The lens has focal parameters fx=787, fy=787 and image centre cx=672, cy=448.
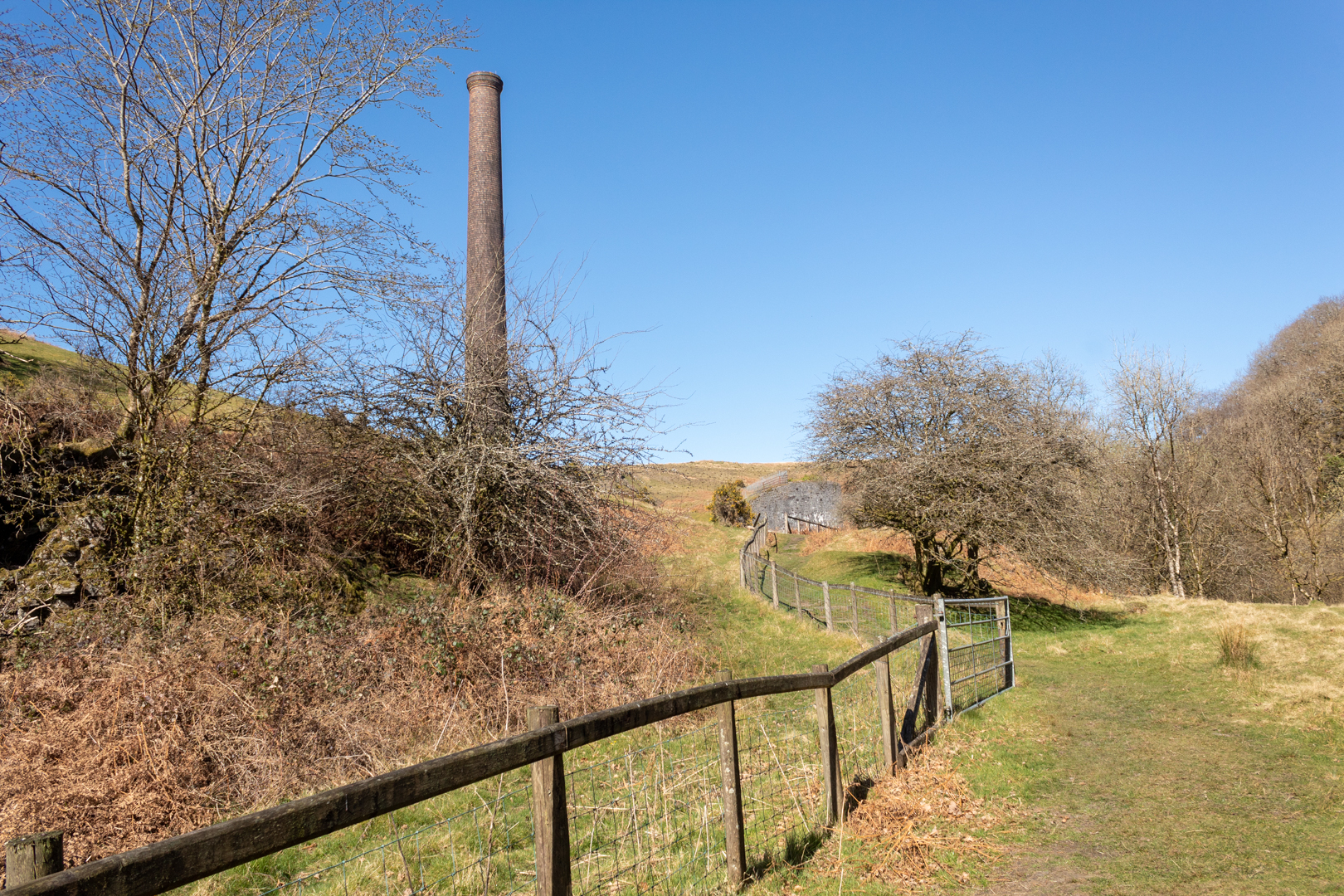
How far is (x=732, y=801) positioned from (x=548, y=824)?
145cm

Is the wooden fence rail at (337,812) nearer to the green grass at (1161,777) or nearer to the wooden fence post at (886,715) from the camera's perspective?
the green grass at (1161,777)

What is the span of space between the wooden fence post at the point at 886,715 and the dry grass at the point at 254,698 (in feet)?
11.2

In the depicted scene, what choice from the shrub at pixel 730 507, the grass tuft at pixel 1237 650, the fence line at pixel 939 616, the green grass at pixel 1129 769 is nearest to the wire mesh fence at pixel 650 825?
the green grass at pixel 1129 769

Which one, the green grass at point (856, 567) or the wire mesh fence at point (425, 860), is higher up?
the green grass at point (856, 567)

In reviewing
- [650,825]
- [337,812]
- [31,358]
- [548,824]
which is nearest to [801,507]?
[31,358]

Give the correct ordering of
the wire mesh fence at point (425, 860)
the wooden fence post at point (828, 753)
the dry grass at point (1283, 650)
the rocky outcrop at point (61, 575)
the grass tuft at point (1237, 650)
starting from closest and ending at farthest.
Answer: the wire mesh fence at point (425, 860), the wooden fence post at point (828, 753), the rocky outcrop at point (61, 575), the dry grass at point (1283, 650), the grass tuft at point (1237, 650)

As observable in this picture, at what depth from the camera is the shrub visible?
121ft

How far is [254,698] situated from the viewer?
7.36 metres

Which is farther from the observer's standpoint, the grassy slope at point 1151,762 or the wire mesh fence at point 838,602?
the wire mesh fence at point 838,602

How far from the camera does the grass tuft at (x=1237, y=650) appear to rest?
12.5 metres

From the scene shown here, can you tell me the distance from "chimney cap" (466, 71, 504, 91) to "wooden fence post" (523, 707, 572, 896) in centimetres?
1686

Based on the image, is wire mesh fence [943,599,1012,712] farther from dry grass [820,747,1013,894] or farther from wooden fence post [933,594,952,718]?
dry grass [820,747,1013,894]

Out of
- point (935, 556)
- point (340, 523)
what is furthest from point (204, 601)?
point (935, 556)

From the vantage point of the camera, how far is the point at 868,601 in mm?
16344
